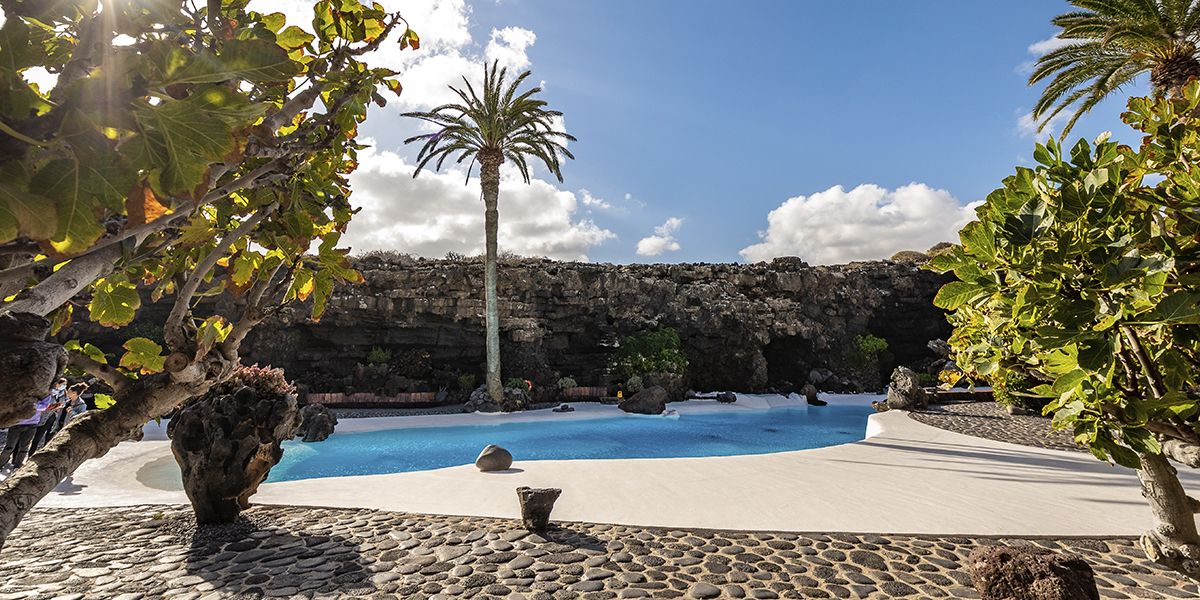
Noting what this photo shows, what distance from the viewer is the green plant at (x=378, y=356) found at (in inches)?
780

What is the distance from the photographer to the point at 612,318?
22375mm

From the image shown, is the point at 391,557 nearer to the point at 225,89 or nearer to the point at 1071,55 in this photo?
the point at 225,89

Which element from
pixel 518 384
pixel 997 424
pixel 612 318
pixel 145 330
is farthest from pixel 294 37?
pixel 145 330

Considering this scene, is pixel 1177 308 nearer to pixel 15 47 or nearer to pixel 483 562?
pixel 15 47

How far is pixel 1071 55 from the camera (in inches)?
434

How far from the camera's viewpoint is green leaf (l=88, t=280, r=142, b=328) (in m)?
2.12

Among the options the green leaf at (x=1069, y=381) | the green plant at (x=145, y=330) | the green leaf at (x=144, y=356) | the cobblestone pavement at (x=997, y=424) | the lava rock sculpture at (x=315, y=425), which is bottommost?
the cobblestone pavement at (x=997, y=424)

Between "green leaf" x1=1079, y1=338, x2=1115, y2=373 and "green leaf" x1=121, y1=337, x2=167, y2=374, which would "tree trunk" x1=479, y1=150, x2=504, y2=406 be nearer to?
"green leaf" x1=121, y1=337, x2=167, y2=374

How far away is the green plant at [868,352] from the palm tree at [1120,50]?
14.3 m

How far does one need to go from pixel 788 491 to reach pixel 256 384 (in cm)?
625

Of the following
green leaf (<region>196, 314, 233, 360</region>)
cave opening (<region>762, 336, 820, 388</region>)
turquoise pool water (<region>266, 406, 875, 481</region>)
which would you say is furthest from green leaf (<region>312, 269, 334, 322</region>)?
cave opening (<region>762, 336, 820, 388</region>)

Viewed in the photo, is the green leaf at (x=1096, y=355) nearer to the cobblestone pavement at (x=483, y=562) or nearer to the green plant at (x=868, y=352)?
the cobblestone pavement at (x=483, y=562)

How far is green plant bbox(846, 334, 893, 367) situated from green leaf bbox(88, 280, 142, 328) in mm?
27315

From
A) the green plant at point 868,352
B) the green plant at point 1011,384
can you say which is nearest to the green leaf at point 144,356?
the green plant at point 1011,384
